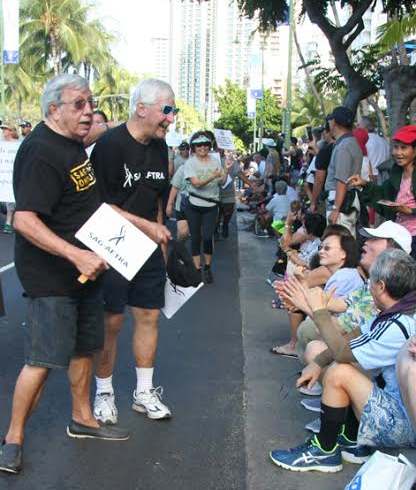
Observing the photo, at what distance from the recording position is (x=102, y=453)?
4586 millimetres

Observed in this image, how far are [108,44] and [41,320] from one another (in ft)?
182

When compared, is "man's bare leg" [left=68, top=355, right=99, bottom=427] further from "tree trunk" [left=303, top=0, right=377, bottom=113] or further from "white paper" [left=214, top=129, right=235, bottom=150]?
"white paper" [left=214, top=129, right=235, bottom=150]

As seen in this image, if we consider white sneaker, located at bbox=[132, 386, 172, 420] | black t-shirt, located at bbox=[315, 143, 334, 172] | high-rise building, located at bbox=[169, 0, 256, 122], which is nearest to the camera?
white sneaker, located at bbox=[132, 386, 172, 420]

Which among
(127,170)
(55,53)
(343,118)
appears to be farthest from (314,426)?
(55,53)

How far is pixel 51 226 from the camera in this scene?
4.29 m

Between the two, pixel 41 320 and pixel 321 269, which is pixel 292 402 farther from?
pixel 41 320

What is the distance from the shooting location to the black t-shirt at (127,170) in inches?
194

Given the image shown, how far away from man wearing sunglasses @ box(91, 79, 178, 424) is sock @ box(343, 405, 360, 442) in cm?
114

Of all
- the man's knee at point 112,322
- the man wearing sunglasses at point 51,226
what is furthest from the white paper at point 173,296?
the man wearing sunglasses at point 51,226

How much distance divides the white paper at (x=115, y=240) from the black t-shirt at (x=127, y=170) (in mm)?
745

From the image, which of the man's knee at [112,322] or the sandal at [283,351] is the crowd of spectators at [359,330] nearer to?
the sandal at [283,351]

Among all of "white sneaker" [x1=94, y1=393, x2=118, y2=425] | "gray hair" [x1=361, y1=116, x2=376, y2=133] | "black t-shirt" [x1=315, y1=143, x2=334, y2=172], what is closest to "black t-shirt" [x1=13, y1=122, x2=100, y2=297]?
"white sneaker" [x1=94, y1=393, x2=118, y2=425]

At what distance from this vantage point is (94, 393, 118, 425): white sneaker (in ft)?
16.3

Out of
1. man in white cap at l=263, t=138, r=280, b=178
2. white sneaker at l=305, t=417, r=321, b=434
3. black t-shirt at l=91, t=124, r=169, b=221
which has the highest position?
black t-shirt at l=91, t=124, r=169, b=221
